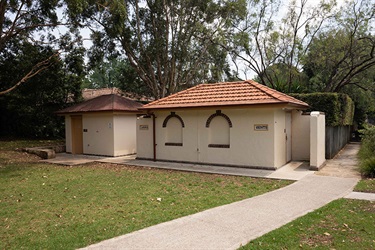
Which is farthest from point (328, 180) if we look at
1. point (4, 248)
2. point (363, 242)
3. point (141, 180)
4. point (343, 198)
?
point (4, 248)

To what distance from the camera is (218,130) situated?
43.5 feet

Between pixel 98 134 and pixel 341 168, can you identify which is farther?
pixel 98 134

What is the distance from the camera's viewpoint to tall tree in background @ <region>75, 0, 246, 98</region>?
2025 cm

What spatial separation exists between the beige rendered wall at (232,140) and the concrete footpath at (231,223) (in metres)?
3.71

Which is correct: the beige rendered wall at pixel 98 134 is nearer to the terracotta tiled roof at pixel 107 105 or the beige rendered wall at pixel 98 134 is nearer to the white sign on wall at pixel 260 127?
the terracotta tiled roof at pixel 107 105

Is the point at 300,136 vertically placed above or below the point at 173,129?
below

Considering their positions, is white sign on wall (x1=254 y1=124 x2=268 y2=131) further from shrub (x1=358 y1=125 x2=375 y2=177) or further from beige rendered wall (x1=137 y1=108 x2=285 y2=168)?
shrub (x1=358 y1=125 x2=375 y2=177)

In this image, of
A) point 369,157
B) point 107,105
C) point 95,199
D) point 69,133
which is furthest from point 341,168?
point 69,133

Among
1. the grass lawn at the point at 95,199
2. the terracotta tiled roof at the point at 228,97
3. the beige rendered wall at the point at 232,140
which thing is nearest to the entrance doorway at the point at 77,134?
the grass lawn at the point at 95,199

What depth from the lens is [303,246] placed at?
15.3ft

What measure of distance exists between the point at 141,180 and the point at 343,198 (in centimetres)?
633

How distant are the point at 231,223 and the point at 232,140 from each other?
714 centimetres

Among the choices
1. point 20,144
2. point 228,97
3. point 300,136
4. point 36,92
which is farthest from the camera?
point 36,92

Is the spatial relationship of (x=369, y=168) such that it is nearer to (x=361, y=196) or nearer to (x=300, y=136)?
(x=361, y=196)
